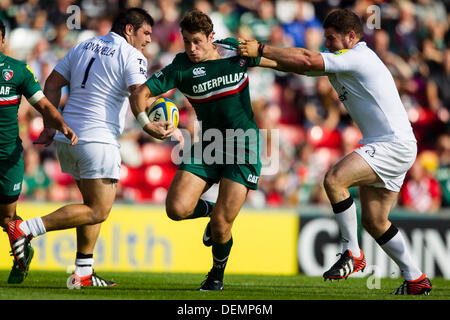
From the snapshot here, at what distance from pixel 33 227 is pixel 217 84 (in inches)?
91.6

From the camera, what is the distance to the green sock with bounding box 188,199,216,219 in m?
8.17

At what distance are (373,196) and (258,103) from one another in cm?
753

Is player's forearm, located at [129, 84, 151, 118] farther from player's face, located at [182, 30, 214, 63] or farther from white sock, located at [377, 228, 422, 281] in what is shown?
white sock, located at [377, 228, 422, 281]

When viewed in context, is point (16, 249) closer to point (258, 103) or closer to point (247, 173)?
point (247, 173)

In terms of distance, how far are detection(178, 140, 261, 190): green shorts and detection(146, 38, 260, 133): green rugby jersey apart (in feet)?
1.13

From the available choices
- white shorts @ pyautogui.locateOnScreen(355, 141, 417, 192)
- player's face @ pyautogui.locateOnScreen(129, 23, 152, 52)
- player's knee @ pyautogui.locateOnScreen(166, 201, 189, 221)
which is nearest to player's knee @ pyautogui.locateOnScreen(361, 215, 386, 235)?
white shorts @ pyautogui.locateOnScreen(355, 141, 417, 192)

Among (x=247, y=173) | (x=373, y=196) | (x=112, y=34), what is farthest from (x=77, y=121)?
(x=373, y=196)

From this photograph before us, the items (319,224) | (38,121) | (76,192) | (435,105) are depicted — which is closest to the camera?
(319,224)

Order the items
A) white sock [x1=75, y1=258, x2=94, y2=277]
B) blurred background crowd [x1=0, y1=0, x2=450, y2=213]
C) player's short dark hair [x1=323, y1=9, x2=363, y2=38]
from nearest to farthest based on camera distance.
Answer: player's short dark hair [x1=323, y1=9, x2=363, y2=38], white sock [x1=75, y1=258, x2=94, y2=277], blurred background crowd [x1=0, y1=0, x2=450, y2=213]

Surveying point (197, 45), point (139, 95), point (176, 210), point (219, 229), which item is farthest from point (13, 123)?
point (219, 229)

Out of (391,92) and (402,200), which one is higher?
(391,92)

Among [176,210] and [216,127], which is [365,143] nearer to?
[216,127]
